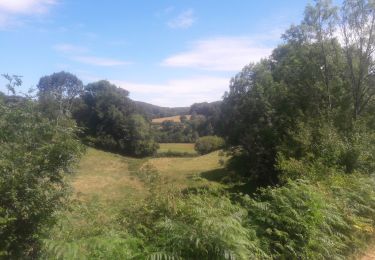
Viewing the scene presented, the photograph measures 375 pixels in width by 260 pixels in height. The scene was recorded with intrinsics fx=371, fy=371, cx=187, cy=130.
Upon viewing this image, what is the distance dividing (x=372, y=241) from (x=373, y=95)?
17.2 meters

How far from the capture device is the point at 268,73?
27016 millimetres

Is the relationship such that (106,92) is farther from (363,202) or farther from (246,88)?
(363,202)

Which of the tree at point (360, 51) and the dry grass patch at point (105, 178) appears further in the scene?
the dry grass patch at point (105, 178)

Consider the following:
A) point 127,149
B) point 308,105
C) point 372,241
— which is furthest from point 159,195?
point 127,149

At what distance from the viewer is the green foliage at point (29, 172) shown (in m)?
6.35

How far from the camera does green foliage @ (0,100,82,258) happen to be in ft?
20.8

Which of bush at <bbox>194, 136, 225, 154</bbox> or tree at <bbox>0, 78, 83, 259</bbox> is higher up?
tree at <bbox>0, 78, 83, 259</bbox>

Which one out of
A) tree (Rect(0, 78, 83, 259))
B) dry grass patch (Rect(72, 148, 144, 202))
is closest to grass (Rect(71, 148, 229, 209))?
dry grass patch (Rect(72, 148, 144, 202))

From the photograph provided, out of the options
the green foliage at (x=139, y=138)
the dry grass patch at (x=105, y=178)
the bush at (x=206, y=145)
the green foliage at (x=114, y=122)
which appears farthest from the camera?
the green foliage at (x=139, y=138)

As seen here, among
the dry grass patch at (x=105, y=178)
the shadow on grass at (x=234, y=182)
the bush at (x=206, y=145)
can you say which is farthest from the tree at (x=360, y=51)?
the bush at (x=206, y=145)

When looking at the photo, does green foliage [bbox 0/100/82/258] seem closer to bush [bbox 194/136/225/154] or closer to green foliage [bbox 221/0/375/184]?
green foliage [bbox 221/0/375/184]

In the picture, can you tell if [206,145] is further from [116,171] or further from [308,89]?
[308,89]

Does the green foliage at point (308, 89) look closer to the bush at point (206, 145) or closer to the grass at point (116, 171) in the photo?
the grass at point (116, 171)

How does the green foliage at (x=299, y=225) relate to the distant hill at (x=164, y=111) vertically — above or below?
above
